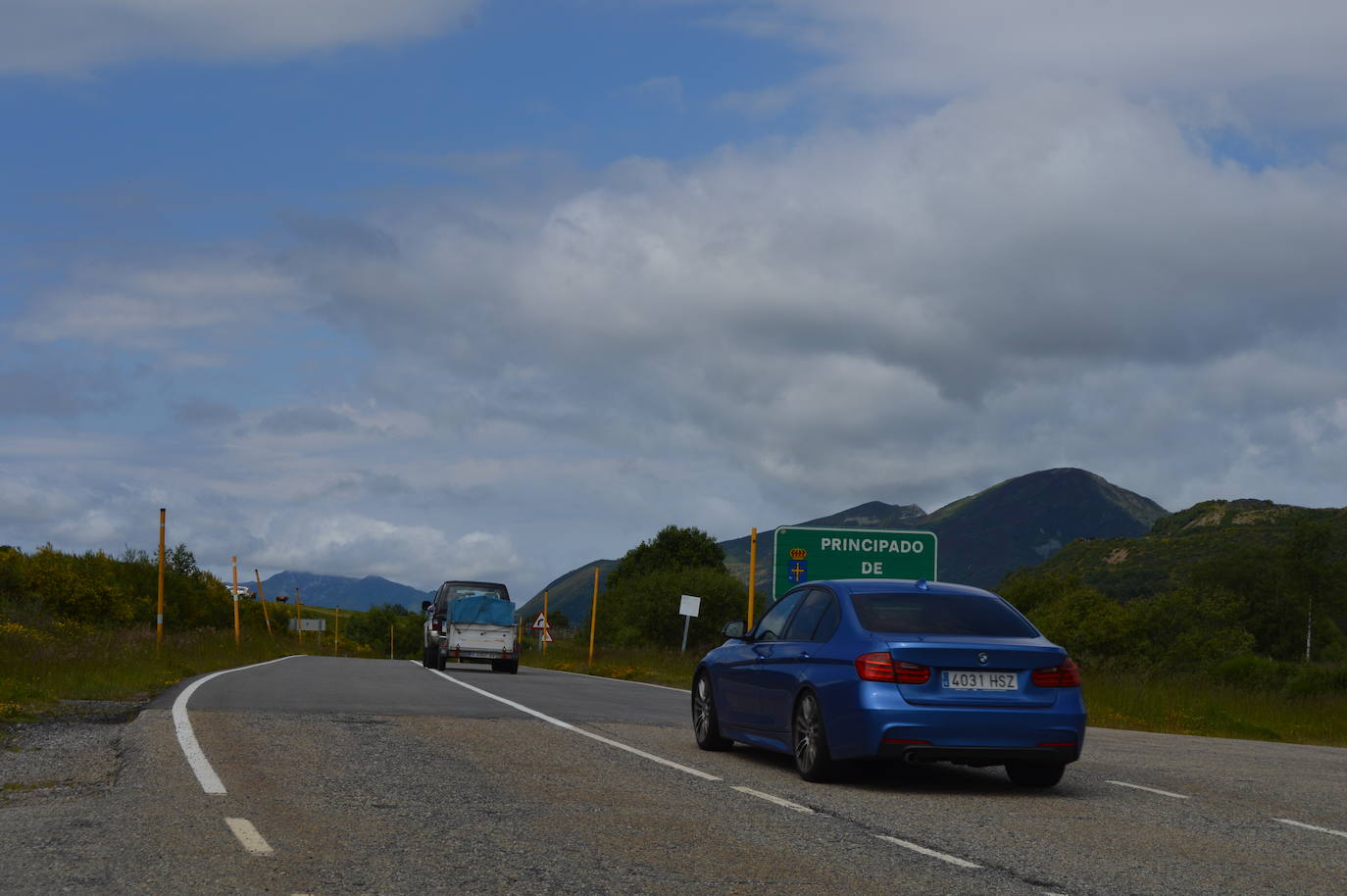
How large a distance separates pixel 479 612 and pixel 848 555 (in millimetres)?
9804

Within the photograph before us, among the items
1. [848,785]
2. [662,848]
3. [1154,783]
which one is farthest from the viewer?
[1154,783]

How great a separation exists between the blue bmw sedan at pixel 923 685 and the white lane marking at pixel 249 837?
14.4 feet

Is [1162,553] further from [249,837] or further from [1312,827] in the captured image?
[249,837]

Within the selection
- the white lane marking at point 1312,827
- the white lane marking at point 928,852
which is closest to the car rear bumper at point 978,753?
the white lane marking at point 1312,827

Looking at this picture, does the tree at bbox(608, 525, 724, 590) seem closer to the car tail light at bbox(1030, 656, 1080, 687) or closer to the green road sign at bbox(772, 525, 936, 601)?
the green road sign at bbox(772, 525, 936, 601)

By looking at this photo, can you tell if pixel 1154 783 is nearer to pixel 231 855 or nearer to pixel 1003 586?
pixel 231 855

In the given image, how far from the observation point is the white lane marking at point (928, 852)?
7208 millimetres

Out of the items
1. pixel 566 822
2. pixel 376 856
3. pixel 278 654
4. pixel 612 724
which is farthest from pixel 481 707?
pixel 278 654

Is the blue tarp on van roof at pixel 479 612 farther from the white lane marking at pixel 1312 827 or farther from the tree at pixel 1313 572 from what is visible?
the tree at pixel 1313 572

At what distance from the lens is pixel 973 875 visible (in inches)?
270

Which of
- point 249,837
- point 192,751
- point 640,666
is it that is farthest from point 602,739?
point 640,666

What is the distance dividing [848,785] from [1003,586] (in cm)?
11939

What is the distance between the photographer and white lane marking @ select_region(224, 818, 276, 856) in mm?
6883

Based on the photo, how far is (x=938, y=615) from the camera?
35.7ft
